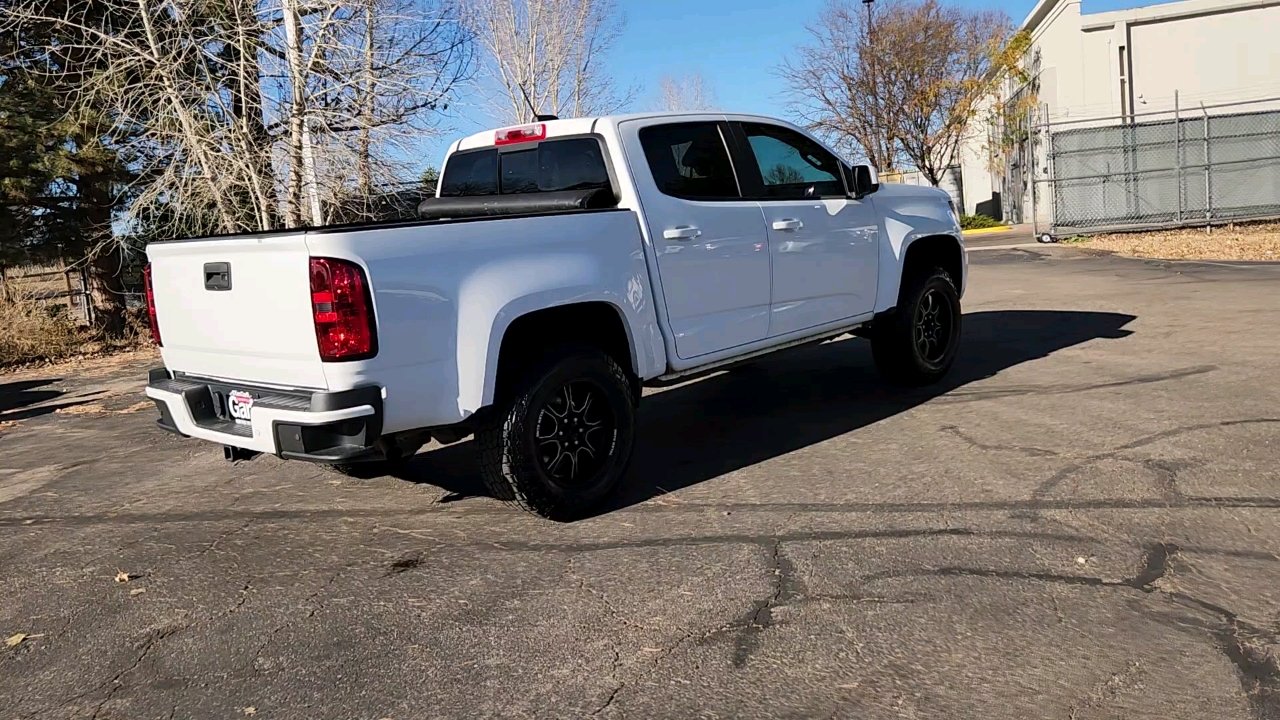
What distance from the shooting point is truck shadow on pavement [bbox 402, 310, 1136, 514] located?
5574 millimetres

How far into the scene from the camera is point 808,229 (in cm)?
596

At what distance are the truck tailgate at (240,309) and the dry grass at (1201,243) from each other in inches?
608

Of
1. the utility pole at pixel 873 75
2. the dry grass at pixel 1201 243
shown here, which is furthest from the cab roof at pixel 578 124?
the utility pole at pixel 873 75

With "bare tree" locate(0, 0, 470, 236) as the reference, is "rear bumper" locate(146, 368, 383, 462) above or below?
below

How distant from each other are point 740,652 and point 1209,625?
61.3 inches

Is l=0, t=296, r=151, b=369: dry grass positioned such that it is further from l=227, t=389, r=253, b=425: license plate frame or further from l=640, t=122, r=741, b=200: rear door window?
l=640, t=122, r=741, b=200: rear door window

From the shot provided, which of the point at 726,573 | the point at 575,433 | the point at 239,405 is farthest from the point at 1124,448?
the point at 239,405

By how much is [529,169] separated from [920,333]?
3.12 meters

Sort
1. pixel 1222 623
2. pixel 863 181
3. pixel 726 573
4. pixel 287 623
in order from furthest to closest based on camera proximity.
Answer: pixel 863 181 < pixel 726 573 < pixel 287 623 < pixel 1222 623

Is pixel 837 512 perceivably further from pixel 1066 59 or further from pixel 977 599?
pixel 1066 59

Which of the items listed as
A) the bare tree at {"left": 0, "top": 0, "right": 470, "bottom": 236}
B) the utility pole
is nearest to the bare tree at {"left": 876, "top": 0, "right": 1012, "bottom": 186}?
the utility pole

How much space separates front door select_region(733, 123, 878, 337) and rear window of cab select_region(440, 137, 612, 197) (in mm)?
982

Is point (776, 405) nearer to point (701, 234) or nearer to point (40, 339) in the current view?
point (701, 234)

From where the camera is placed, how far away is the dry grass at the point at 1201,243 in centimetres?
1577
